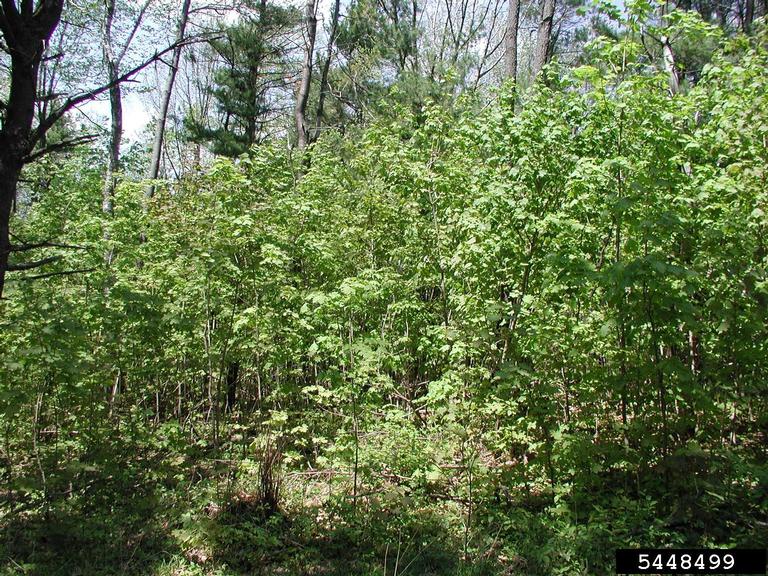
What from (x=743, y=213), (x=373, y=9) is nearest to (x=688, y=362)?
(x=743, y=213)

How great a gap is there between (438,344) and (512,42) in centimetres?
640

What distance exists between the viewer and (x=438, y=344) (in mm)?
5285

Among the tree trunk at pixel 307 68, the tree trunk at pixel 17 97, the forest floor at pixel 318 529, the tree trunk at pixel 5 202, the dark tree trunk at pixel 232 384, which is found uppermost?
the tree trunk at pixel 307 68

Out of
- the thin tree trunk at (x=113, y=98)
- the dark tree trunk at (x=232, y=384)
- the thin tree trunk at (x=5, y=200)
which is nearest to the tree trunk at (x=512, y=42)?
the dark tree trunk at (x=232, y=384)

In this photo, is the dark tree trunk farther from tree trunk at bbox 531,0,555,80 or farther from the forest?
tree trunk at bbox 531,0,555,80

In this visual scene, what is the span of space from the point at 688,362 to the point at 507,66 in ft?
21.0

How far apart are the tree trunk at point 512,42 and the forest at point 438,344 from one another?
3.22m

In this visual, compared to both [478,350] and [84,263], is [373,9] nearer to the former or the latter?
[84,263]

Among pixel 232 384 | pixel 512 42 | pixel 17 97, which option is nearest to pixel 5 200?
pixel 17 97

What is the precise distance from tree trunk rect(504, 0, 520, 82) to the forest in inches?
127

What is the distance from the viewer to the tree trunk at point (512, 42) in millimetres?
8891

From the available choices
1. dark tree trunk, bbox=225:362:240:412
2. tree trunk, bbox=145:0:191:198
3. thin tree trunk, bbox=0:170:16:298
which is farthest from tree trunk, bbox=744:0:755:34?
thin tree trunk, bbox=0:170:16:298

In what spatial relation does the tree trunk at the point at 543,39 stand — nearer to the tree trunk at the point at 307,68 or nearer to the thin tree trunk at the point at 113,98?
the tree trunk at the point at 307,68

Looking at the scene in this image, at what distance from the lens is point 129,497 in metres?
4.93
